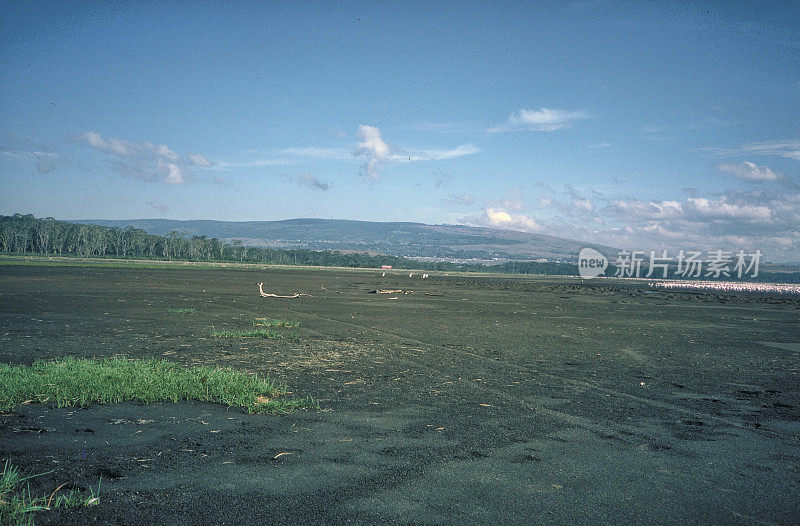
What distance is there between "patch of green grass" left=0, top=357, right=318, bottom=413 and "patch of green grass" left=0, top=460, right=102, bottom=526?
331 cm

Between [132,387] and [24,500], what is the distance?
4.62 metres

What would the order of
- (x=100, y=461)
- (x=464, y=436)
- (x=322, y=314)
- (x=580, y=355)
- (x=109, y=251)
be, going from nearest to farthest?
(x=100, y=461) → (x=464, y=436) → (x=580, y=355) → (x=322, y=314) → (x=109, y=251)

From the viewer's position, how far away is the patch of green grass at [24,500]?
4.39 m

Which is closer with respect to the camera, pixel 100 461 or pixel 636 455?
pixel 100 461

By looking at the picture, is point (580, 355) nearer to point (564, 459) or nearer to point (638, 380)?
point (638, 380)

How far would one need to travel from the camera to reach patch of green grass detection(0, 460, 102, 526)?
14.4 ft

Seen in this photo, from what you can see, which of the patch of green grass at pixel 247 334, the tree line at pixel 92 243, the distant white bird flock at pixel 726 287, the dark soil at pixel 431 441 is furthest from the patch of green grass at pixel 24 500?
the tree line at pixel 92 243

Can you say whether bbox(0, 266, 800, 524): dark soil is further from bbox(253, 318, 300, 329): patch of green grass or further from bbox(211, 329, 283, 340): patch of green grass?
bbox(253, 318, 300, 329): patch of green grass

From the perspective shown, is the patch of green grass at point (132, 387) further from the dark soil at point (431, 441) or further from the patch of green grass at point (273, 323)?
the patch of green grass at point (273, 323)

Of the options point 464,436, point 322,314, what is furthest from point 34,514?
point 322,314

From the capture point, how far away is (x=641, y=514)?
5195 millimetres

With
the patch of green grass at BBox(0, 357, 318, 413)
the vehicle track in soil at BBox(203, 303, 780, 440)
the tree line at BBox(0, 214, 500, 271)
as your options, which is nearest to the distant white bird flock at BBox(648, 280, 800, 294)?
the vehicle track in soil at BBox(203, 303, 780, 440)

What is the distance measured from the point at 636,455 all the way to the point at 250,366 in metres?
8.95

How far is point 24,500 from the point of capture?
4.58 metres
